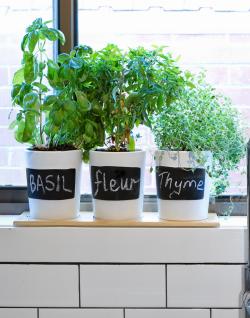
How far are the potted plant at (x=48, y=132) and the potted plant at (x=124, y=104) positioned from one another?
53 mm

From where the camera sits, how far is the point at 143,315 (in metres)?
1.35

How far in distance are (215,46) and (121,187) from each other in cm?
45

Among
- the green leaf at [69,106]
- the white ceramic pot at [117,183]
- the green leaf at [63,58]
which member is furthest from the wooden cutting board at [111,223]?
the green leaf at [63,58]

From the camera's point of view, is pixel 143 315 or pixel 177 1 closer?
pixel 143 315

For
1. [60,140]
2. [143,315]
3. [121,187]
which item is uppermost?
[60,140]

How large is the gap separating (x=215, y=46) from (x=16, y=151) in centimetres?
56

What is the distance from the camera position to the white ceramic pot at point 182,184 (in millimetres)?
1325

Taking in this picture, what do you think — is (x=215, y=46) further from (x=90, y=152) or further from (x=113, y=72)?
(x=90, y=152)

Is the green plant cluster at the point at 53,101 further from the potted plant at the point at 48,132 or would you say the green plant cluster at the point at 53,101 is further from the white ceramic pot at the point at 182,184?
the white ceramic pot at the point at 182,184

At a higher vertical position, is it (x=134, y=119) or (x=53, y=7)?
(x=53, y=7)

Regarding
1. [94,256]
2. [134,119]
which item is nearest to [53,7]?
[134,119]

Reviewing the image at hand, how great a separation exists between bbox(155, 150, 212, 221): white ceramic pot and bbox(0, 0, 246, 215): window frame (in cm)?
13

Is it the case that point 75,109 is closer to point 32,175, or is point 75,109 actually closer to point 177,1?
point 32,175

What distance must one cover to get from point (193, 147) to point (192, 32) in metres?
0.35
